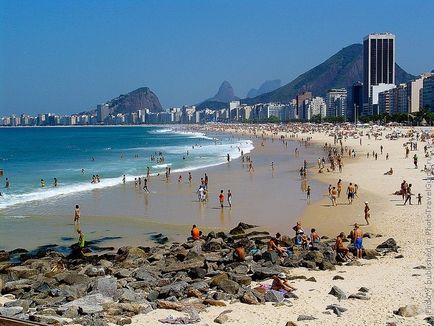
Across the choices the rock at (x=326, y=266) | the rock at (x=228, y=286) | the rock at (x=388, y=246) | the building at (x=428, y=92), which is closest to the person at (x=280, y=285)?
the rock at (x=228, y=286)

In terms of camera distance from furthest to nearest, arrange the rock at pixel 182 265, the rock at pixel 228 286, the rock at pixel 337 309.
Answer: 1. the rock at pixel 182 265
2. the rock at pixel 228 286
3. the rock at pixel 337 309

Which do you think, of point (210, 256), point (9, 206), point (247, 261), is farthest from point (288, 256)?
point (9, 206)

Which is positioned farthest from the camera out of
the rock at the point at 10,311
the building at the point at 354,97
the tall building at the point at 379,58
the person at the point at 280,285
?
the tall building at the point at 379,58

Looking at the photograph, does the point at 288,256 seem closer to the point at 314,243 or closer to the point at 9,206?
the point at 314,243

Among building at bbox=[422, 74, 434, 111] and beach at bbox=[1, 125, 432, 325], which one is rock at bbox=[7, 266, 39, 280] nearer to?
beach at bbox=[1, 125, 432, 325]

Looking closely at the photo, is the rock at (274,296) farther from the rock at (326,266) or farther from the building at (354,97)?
the building at (354,97)

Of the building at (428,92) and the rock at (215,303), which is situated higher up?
the building at (428,92)
